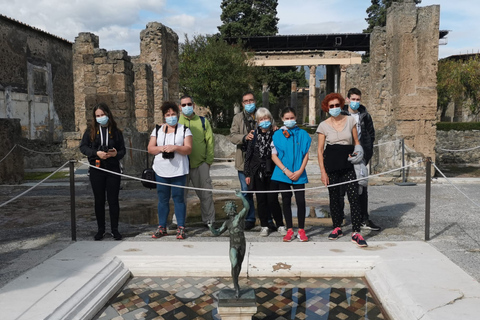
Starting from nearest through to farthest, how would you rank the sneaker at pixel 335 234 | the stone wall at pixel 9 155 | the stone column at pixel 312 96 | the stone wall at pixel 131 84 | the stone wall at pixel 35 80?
the sneaker at pixel 335 234
the stone wall at pixel 9 155
the stone wall at pixel 131 84
the stone wall at pixel 35 80
the stone column at pixel 312 96

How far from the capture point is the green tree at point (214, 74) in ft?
73.8

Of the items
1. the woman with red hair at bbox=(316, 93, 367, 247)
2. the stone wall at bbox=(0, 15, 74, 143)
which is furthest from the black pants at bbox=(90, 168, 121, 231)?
the stone wall at bbox=(0, 15, 74, 143)

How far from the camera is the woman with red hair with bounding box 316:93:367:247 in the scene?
176 inches

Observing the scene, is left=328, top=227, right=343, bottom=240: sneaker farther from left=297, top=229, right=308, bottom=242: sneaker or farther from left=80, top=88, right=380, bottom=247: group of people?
left=297, top=229, right=308, bottom=242: sneaker

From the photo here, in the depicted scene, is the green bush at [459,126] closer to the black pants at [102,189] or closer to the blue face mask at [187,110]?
the blue face mask at [187,110]

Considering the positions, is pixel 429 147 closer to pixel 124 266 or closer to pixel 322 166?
pixel 322 166

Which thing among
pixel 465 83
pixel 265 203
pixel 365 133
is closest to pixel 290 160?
pixel 265 203

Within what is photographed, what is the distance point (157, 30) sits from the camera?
14711 mm

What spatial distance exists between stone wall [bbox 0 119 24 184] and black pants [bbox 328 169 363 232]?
7362mm

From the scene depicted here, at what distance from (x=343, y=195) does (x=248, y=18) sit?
121ft

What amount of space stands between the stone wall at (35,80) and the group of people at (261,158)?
1523 cm

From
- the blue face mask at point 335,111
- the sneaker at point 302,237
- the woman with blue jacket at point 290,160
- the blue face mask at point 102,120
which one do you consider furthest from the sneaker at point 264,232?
the blue face mask at point 102,120

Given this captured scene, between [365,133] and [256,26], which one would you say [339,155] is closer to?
[365,133]

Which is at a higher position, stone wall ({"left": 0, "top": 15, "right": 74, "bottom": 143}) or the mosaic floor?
stone wall ({"left": 0, "top": 15, "right": 74, "bottom": 143})
